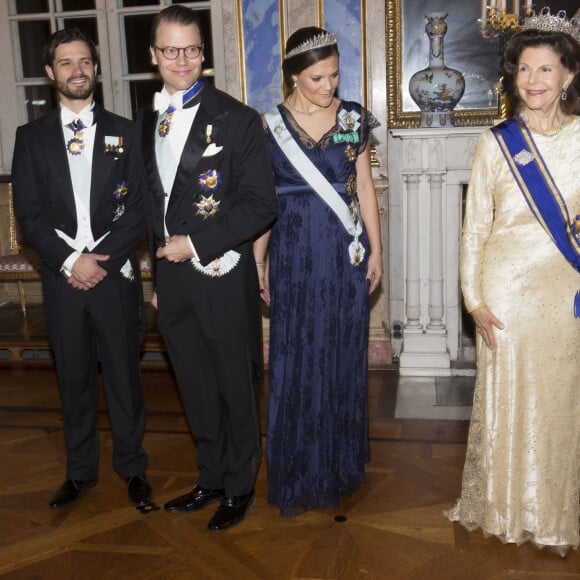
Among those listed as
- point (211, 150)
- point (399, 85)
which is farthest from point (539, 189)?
point (399, 85)

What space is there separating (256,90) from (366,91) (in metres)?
0.61

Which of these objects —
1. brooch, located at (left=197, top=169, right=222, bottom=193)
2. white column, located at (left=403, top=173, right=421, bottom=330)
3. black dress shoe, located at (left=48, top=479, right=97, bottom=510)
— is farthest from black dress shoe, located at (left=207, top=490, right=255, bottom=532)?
white column, located at (left=403, top=173, right=421, bottom=330)

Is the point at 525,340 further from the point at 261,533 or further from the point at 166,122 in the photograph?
the point at 166,122

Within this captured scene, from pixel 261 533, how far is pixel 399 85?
262cm

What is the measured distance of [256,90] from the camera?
4.37 m

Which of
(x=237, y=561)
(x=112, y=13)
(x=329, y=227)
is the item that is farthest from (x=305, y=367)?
(x=112, y=13)

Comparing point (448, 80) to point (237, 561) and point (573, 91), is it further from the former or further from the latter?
point (237, 561)

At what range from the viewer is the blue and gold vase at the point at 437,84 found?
4.01 meters

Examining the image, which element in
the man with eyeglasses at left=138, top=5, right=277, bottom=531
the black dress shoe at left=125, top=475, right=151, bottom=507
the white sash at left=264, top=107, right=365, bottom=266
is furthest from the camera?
the black dress shoe at left=125, top=475, right=151, bottom=507

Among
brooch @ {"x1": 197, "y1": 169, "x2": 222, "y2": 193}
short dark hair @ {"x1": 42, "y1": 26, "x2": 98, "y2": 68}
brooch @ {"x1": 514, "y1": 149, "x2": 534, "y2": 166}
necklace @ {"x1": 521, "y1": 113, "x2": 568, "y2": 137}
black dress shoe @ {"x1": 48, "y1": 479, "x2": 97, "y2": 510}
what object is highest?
short dark hair @ {"x1": 42, "y1": 26, "x2": 98, "y2": 68}

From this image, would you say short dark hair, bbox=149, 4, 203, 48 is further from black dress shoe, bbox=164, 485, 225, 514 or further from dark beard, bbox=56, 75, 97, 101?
black dress shoe, bbox=164, 485, 225, 514

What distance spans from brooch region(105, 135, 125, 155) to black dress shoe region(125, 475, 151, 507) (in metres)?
1.14

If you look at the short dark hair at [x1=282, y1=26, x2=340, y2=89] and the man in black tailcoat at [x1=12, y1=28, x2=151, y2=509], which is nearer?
the short dark hair at [x1=282, y1=26, x2=340, y2=89]

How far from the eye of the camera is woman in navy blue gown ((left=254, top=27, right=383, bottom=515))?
2469mm
